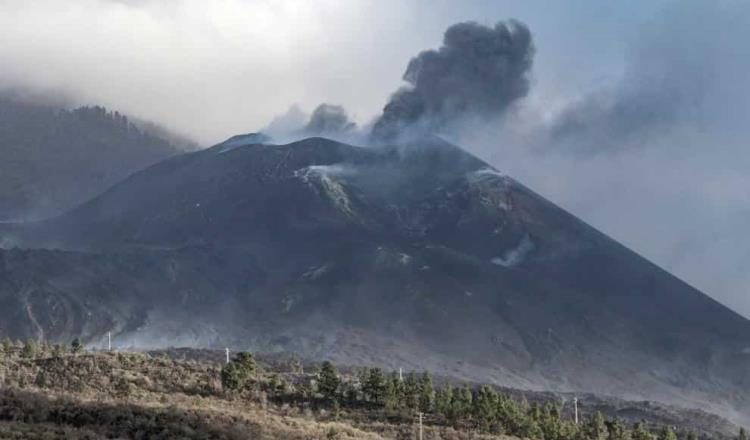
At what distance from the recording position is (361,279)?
183m

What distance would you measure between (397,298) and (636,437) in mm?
Answer: 115983

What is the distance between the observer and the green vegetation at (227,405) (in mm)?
32219

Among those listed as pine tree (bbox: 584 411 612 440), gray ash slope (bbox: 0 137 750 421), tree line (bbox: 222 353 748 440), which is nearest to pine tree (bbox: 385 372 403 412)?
tree line (bbox: 222 353 748 440)

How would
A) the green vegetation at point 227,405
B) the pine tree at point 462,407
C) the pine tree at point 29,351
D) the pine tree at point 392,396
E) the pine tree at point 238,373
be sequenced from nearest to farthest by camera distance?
the green vegetation at point 227,405 < the pine tree at point 238,373 < the pine tree at point 392,396 < the pine tree at point 462,407 < the pine tree at point 29,351

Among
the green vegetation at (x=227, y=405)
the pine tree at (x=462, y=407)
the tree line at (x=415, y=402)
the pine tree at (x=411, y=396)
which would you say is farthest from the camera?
the pine tree at (x=462, y=407)

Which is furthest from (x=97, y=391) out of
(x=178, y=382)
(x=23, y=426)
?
(x=23, y=426)

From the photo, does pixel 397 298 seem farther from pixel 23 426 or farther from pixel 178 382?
pixel 23 426

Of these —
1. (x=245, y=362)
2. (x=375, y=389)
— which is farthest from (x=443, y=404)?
(x=245, y=362)

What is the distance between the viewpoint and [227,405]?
4181cm

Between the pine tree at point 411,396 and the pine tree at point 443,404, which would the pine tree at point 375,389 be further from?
the pine tree at point 443,404

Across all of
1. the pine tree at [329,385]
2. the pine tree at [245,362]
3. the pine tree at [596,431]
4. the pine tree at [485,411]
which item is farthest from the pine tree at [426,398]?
the pine tree at [596,431]

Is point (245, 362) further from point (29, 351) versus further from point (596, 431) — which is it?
point (596, 431)

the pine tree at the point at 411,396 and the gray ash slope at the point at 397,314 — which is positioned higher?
the gray ash slope at the point at 397,314

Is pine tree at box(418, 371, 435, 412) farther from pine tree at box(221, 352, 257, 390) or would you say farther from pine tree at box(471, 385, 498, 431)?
pine tree at box(221, 352, 257, 390)
